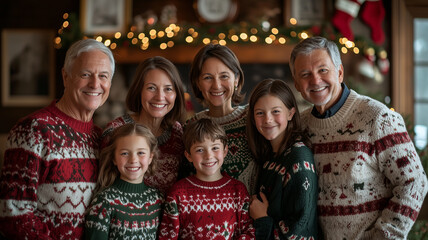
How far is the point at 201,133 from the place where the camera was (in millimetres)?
1904

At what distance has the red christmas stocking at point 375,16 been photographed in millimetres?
4914

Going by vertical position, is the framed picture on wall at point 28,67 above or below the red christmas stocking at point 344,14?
below

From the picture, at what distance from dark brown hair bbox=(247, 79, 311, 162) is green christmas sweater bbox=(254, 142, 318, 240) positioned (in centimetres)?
7

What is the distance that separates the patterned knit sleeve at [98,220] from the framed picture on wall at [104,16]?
3620mm

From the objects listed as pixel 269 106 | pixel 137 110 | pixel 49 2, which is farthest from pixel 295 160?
pixel 49 2

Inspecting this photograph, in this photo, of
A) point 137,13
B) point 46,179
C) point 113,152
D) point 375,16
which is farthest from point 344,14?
point 46,179

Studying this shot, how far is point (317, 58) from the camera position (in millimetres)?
1881

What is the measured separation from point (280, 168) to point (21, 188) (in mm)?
1112

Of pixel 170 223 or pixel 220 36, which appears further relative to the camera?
pixel 220 36

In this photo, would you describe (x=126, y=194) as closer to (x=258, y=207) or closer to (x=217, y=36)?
(x=258, y=207)

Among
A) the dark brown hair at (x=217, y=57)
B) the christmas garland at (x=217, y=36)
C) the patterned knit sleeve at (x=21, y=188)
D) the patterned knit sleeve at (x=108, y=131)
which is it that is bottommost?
the patterned knit sleeve at (x=21, y=188)

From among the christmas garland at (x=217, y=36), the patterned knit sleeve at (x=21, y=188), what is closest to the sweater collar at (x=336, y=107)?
the patterned knit sleeve at (x=21, y=188)

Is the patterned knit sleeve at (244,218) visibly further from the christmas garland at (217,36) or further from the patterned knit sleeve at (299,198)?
the christmas garland at (217,36)

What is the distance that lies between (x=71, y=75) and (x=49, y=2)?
13.1ft
